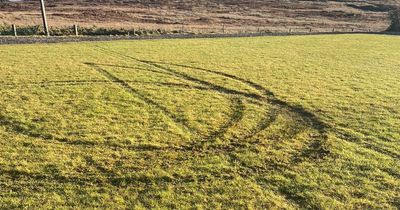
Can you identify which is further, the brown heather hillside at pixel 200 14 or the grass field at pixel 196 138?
the brown heather hillside at pixel 200 14

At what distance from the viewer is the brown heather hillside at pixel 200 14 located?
58688 mm

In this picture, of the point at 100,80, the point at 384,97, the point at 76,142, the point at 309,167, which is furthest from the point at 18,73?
the point at 384,97

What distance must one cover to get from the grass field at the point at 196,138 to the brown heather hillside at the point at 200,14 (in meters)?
38.7

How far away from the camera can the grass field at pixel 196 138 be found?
260 inches

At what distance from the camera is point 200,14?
76375 mm

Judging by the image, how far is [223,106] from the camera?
1168 centimetres

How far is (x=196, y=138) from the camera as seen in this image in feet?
29.8

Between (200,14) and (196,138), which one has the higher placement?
(196,138)

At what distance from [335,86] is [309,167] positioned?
8021 millimetres

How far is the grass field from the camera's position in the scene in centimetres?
660

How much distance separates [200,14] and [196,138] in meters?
70.2

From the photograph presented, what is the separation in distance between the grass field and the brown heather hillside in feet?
127

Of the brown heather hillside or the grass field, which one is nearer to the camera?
the grass field

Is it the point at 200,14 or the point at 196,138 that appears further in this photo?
the point at 200,14
